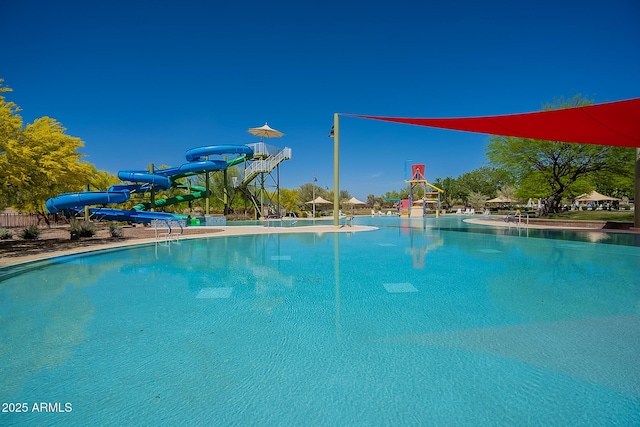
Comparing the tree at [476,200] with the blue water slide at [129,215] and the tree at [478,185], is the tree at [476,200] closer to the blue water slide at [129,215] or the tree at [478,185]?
the tree at [478,185]

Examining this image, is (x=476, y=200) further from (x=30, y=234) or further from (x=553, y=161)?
(x=30, y=234)

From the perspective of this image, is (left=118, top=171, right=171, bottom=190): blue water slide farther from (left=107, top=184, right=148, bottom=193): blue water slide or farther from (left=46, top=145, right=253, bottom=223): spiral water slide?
(left=107, top=184, right=148, bottom=193): blue water slide

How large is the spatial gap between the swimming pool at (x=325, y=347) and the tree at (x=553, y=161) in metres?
15.6

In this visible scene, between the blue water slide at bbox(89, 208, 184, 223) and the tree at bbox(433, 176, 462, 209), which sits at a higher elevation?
the tree at bbox(433, 176, 462, 209)

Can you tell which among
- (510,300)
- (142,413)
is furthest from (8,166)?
(510,300)

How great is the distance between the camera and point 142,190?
63.2 ft

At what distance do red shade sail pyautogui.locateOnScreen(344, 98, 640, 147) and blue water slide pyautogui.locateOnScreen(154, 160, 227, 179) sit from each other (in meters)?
13.4

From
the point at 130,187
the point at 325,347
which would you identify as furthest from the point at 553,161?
the point at 130,187

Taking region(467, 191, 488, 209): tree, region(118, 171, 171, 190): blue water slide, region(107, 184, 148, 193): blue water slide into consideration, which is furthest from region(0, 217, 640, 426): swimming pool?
region(467, 191, 488, 209): tree

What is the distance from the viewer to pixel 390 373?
2494 mm

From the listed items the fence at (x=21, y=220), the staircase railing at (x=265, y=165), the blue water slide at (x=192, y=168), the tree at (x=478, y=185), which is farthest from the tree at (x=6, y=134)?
the tree at (x=478, y=185)

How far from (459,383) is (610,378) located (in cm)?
112

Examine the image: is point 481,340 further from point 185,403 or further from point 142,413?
point 142,413

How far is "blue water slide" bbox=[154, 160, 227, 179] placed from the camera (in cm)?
2055
